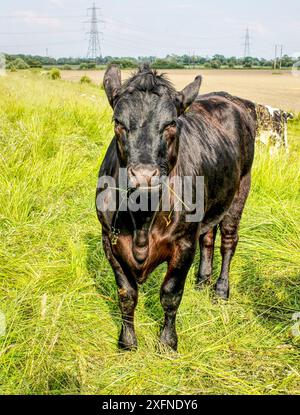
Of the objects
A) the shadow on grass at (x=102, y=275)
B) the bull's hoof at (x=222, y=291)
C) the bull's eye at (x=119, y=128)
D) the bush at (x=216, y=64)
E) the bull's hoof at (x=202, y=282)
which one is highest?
the bush at (x=216, y=64)

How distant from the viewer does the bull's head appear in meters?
2.48

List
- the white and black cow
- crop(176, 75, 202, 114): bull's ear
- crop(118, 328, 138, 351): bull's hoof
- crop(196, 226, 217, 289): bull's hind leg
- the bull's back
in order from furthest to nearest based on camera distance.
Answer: the white and black cow < crop(196, 226, 217, 289): bull's hind leg < the bull's back < crop(118, 328, 138, 351): bull's hoof < crop(176, 75, 202, 114): bull's ear

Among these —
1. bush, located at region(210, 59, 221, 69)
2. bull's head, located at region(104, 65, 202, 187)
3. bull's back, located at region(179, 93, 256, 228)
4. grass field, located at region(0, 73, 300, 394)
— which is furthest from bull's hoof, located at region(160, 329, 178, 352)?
bush, located at region(210, 59, 221, 69)

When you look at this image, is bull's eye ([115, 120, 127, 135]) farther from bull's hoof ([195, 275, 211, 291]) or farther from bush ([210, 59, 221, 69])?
bush ([210, 59, 221, 69])

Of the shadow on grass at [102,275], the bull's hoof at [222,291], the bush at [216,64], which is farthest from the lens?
the bush at [216,64]

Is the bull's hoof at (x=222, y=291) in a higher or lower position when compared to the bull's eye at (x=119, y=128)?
lower

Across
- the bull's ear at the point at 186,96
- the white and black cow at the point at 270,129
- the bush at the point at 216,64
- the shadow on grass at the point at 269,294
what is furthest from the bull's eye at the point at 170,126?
the bush at the point at 216,64

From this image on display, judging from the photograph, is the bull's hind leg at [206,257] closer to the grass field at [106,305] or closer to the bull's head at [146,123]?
the grass field at [106,305]

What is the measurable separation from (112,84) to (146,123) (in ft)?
1.63

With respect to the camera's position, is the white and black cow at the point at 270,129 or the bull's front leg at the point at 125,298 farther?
the white and black cow at the point at 270,129

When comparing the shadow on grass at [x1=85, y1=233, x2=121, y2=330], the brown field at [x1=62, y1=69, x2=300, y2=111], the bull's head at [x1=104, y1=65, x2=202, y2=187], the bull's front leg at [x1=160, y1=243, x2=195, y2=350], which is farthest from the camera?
the brown field at [x1=62, y1=69, x2=300, y2=111]

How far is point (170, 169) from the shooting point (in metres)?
2.89

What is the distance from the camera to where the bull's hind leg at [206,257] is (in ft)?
14.8
